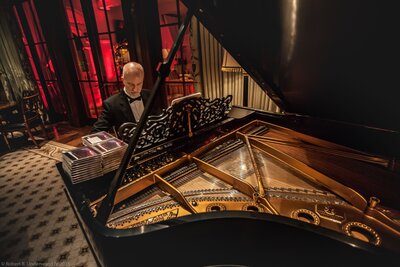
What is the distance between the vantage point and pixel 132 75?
239cm

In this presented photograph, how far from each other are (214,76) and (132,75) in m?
2.12

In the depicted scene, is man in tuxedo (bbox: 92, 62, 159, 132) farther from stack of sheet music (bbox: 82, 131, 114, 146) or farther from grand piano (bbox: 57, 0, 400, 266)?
grand piano (bbox: 57, 0, 400, 266)

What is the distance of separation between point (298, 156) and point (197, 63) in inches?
118

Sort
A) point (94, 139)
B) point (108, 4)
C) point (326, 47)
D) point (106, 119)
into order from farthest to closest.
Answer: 1. point (108, 4)
2. point (106, 119)
3. point (94, 139)
4. point (326, 47)

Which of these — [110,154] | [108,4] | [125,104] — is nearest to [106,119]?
[125,104]

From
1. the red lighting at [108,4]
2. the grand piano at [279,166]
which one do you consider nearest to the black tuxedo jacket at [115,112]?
the grand piano at [279,166]

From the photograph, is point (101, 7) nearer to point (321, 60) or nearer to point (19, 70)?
point (19, 70)

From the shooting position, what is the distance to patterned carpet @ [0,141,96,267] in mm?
2143

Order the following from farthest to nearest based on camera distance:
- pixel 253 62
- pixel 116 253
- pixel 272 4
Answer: pixel 253 62 < pixel 272 4 < pixel 116 253

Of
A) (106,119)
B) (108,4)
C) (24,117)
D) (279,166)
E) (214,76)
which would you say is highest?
(108,4)

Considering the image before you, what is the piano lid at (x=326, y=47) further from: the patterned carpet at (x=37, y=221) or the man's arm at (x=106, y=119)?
the patterned carpet at (x=37, y=221)

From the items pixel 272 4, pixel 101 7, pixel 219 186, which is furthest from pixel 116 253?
pixel 101 7

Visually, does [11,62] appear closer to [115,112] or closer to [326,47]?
[115,112]

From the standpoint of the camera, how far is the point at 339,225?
1.23 m
